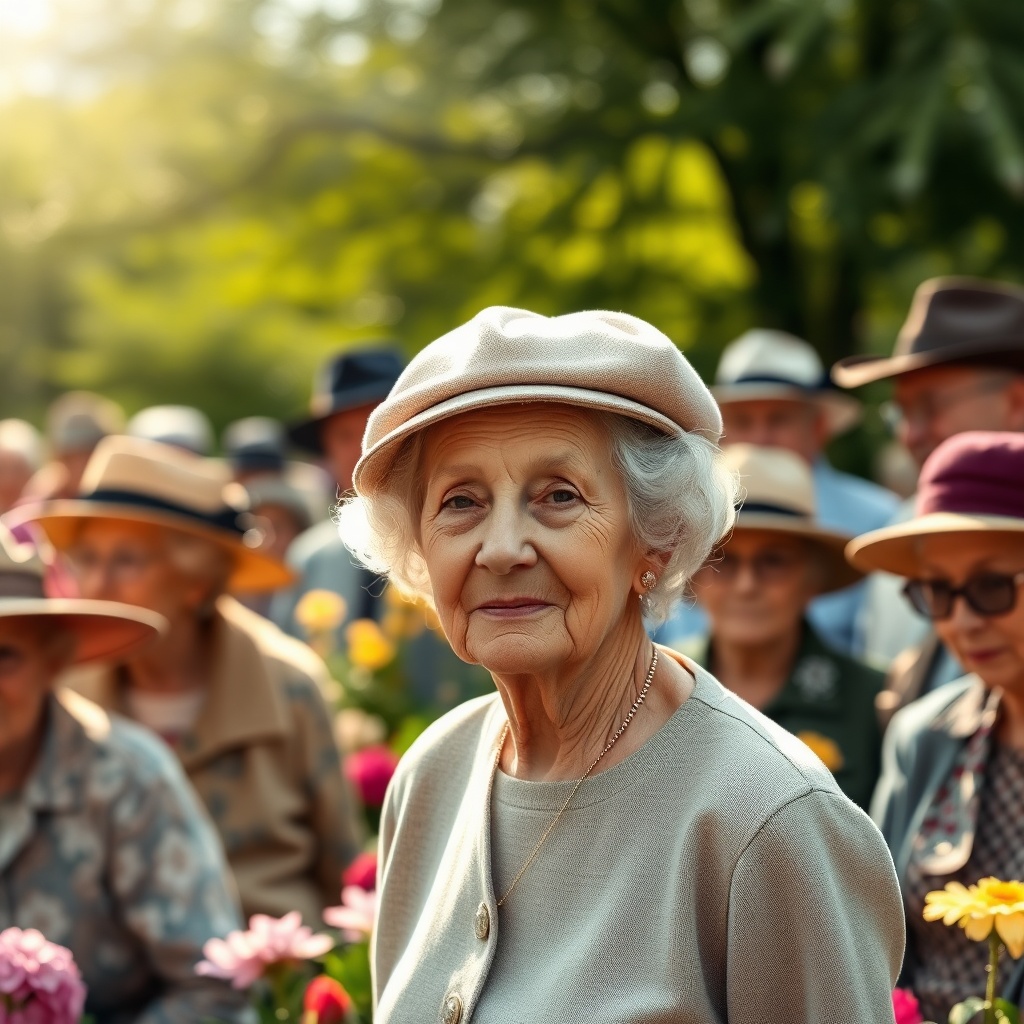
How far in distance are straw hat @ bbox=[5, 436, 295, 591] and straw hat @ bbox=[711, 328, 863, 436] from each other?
2046 millimetres

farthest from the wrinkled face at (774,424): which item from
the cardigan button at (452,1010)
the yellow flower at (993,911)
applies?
the cardigan button at (452,1010)

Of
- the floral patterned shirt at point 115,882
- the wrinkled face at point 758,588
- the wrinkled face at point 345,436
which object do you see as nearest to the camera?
the floral patterned shirt at point 115,882

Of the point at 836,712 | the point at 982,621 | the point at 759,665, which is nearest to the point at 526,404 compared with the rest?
the point at 982,621

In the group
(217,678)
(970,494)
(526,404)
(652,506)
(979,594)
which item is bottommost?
(217,678)

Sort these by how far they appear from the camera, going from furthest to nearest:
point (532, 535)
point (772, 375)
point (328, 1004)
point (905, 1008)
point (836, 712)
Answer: point (772, 375) < point (836, 712) < point (328, 1004) < point (905, 1008) < point (532, 535)

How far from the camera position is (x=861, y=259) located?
8.26 m

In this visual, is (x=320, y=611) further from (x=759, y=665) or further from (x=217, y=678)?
(x=759, y=665)

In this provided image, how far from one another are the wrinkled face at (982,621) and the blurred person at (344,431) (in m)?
3.43

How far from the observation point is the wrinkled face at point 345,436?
22.3ft

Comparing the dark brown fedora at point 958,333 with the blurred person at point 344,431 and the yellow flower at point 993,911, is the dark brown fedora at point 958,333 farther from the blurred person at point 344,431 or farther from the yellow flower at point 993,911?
the yellow flower at point 993,911

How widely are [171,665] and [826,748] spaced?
211 cm

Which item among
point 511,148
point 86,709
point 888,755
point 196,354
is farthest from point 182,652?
point 196,354

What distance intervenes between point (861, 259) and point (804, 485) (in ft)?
12.3

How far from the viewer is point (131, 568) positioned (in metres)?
5.18
